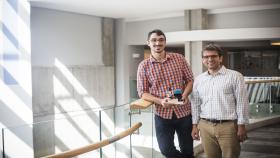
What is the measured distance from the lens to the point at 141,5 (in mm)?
11734

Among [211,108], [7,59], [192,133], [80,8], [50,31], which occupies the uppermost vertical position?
[80,8]

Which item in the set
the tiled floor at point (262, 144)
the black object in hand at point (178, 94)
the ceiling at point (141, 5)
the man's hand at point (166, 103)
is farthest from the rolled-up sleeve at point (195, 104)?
the ceiling at point (141, 5)

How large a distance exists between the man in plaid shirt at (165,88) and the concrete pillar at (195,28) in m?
9.78

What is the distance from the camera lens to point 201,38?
1242cm

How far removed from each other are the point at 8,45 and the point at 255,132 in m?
6.91

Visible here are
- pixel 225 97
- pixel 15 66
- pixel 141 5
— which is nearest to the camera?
pixel 225 97

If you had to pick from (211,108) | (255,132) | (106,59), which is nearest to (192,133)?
(211,108)

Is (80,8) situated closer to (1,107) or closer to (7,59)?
(7,59)

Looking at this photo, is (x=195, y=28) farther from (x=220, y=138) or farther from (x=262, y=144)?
(x=220, y=138)

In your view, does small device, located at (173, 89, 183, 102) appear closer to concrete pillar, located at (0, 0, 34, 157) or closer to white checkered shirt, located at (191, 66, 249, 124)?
white checkered shirt, located at (191, 66, 249, 124)

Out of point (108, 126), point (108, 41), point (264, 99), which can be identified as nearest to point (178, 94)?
point (108, 126)

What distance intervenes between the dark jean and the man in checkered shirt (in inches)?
3.1

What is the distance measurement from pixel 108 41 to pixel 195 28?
165 inches

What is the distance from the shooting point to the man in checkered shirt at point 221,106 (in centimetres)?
296
